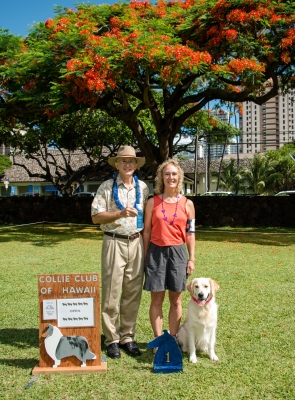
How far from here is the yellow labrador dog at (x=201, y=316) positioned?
433 centimetres

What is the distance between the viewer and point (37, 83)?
13797 millimetres

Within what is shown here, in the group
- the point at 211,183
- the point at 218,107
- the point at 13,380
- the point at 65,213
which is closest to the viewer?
the point at 13,380

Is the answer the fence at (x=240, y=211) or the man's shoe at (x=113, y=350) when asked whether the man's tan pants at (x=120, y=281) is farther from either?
the fence at (x=240, y=211)

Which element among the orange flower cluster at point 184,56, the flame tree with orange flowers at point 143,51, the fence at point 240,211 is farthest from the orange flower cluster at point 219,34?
the fence at point 240,211

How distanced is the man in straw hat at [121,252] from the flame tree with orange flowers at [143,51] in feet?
25.8

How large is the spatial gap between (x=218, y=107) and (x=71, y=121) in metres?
9.02

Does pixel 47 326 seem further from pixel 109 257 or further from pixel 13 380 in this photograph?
pixel 109 257

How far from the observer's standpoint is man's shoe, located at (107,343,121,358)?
177 inches

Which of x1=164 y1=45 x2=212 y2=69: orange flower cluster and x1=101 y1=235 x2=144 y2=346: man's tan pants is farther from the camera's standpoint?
x1=164 y1=45 x2=212 y2=69: orange flower cluster

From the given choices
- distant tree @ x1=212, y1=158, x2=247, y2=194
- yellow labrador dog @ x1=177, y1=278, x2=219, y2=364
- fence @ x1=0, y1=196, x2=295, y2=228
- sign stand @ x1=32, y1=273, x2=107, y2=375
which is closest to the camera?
sign stand @ x1=32, y1=273, x2=107, y2=375

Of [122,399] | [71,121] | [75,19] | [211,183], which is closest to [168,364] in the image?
[122,399]

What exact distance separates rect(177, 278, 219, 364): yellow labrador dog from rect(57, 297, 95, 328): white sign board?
3.16 ft

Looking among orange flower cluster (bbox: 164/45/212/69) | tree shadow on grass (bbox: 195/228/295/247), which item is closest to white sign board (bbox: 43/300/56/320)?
orange flower cluster (bbox: 164/45/212/69)

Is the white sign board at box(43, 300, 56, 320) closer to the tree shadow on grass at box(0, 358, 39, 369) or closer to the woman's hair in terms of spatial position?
the tree shadow on grass at box(0, 358, 39, 369)
